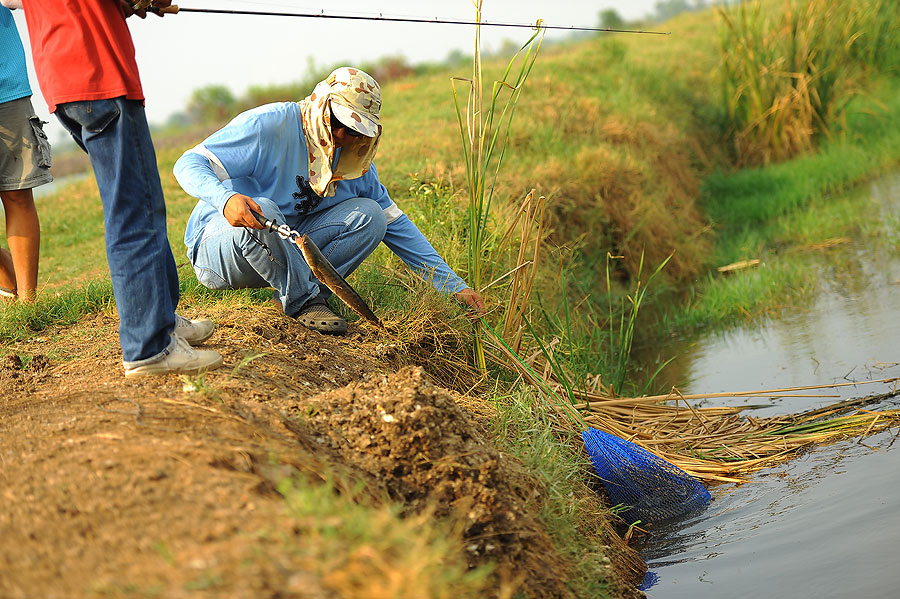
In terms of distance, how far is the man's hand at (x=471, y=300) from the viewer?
12.0ft

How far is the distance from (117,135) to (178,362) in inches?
28.3

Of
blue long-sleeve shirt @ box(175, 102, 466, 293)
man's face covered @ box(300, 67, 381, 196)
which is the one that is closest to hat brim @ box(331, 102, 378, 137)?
man's face covered @ box(300, 67, 381, 196)

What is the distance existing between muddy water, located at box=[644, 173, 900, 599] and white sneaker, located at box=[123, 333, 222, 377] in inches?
63.8

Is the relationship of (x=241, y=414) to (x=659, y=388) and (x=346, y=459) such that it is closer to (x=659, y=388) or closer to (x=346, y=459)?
(x=346, y=459)

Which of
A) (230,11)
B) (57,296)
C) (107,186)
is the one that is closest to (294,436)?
(107,186)

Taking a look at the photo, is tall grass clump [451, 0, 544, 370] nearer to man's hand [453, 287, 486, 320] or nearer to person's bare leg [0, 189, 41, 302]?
man's hand [453, 287, 486, 320]

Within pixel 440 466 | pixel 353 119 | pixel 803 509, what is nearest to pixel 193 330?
pixel 353 119

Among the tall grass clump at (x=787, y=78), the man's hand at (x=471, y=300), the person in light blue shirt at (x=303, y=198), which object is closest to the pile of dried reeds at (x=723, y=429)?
the man's hand at (x=471, y=300)

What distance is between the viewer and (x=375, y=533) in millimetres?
1414

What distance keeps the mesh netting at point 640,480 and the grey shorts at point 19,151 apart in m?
2.71

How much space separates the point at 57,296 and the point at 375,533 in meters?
3.20

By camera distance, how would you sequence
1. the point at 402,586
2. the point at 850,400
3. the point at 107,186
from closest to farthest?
1. the point at 402,586
2. the point at 107,186
3. the point at 850,400

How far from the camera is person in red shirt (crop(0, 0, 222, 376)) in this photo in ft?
7.90

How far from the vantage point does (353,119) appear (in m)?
3.27
